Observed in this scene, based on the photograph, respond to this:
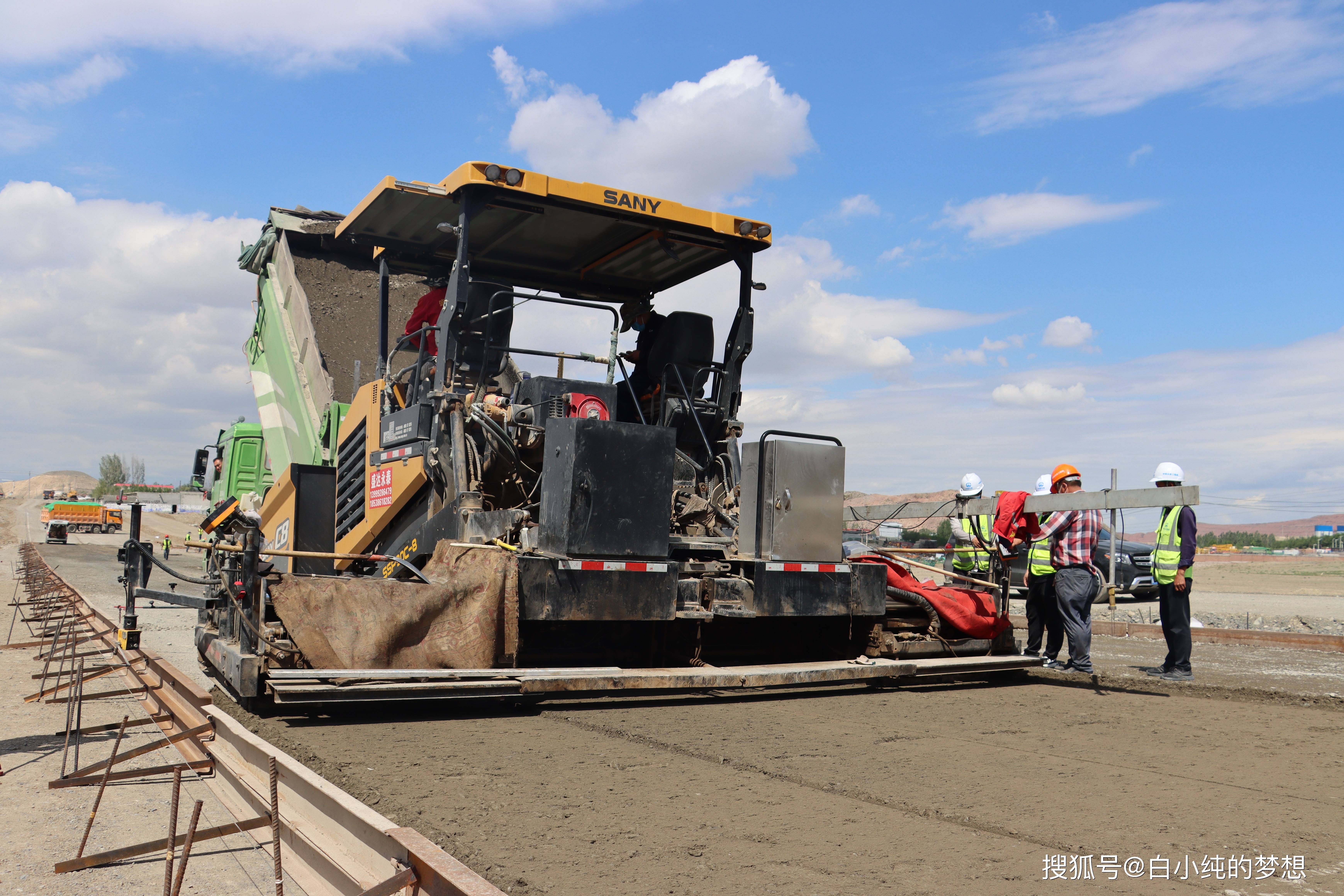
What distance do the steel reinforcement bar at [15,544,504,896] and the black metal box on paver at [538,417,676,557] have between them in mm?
1738

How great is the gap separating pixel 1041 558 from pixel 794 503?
2.59 metres

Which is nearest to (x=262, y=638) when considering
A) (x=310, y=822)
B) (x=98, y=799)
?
(x=98, y=799)

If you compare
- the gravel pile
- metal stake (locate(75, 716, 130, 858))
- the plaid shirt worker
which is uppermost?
the plaid shirt worker

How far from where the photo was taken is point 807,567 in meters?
5.71

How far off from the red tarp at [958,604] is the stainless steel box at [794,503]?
0.70 meters

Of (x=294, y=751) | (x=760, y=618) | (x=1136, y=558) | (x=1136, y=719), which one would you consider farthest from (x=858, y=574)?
(x=1136, y=558)

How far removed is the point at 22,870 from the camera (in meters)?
3.13

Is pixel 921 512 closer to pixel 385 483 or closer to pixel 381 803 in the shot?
pixel 385 483

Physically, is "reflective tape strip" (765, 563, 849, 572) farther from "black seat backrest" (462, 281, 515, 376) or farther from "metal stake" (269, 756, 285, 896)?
"metal stake" (269, 756, 285, 896)

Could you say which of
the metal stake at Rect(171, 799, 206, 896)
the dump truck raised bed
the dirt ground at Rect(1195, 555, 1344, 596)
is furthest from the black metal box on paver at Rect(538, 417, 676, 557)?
the dump truck raised bed

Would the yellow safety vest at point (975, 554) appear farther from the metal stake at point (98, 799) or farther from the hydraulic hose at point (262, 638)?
Result: the metal stake at point (98, 799)

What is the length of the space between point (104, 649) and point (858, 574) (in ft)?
20.6

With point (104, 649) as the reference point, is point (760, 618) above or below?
above

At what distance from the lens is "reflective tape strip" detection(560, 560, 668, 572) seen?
16.6 feet
